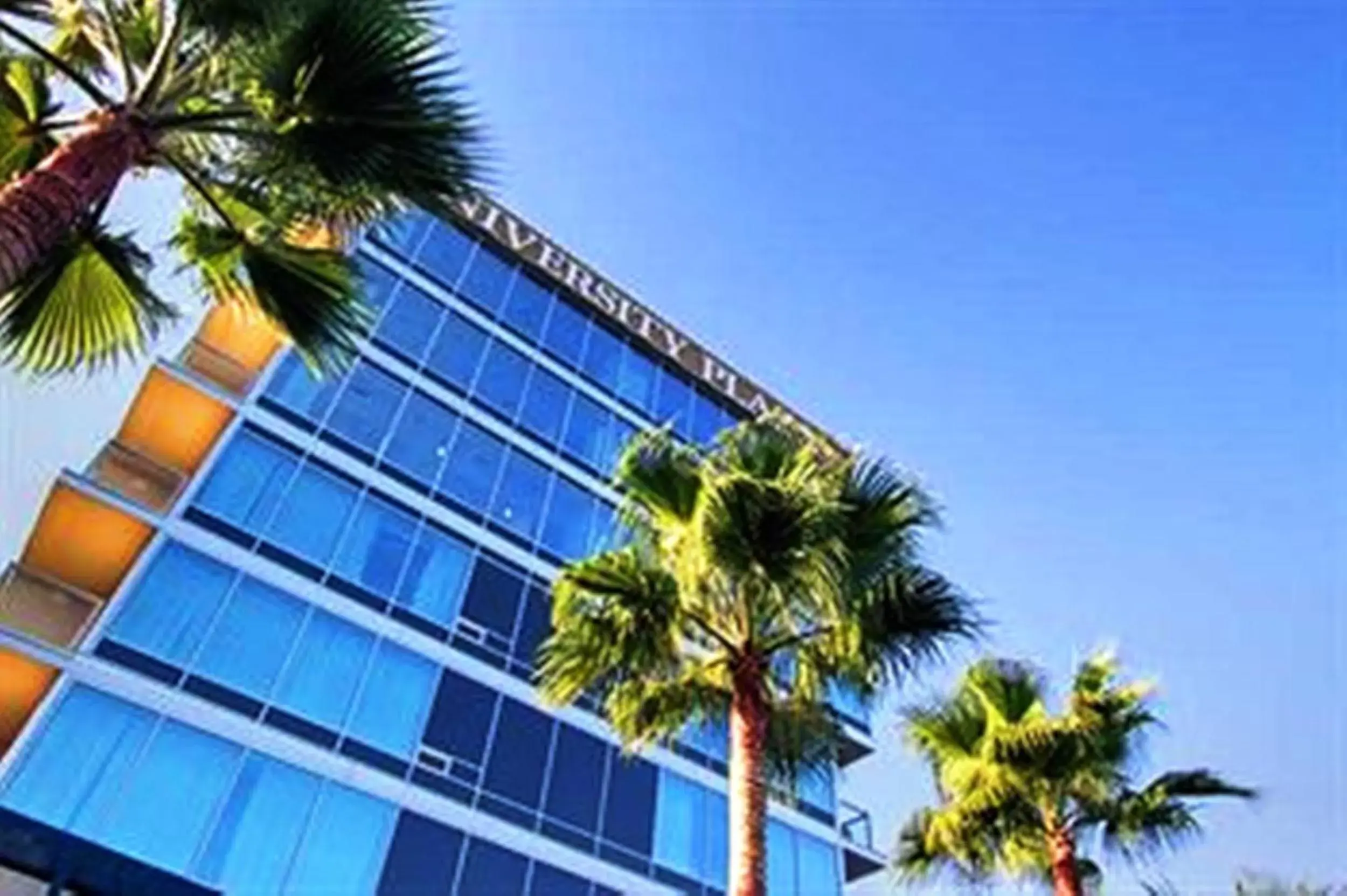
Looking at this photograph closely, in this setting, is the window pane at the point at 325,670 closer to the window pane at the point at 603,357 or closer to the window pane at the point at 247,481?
the window pane at the point at 247,481

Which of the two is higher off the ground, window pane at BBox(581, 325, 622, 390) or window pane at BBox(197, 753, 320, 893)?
window pane at BBox(581, 325, 622, 390)

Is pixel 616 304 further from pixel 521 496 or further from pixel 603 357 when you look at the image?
pixel 521 496

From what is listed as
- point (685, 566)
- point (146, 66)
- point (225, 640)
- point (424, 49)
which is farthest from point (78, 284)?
point (225, 640)

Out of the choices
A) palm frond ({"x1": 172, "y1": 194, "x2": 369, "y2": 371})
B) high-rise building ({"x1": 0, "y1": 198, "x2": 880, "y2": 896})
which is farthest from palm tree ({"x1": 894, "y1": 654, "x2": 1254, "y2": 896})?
palm frond ({"x1": 172, "y1": 194, "x2": 369, "y2": 371})

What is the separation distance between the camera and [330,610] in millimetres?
19469

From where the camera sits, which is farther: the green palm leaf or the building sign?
the building sign

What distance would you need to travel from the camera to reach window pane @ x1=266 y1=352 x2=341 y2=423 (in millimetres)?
21578

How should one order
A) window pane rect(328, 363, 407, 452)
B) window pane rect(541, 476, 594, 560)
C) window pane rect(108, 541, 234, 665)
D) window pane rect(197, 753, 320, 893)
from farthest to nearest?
1. window pane rect(541, 476, 594, 560)
2. window pane rect(328, 363, 407, 452)
3. window pane rect(108, 541, 234, 665)
4. window pane rect(197, 753, 320, 893)

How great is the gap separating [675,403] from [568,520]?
20.0ft

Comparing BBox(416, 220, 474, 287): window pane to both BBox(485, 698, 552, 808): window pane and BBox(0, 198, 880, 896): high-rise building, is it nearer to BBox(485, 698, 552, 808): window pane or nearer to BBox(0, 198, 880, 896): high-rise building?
BBox(0, 198, 880, 896): high-rise building

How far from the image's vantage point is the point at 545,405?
26.7m

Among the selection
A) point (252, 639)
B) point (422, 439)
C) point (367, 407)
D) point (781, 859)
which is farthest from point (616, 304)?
point (252, 639)

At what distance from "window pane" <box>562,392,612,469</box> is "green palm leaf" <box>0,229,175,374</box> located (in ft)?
61.9

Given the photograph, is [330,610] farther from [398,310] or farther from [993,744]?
[993,744]
